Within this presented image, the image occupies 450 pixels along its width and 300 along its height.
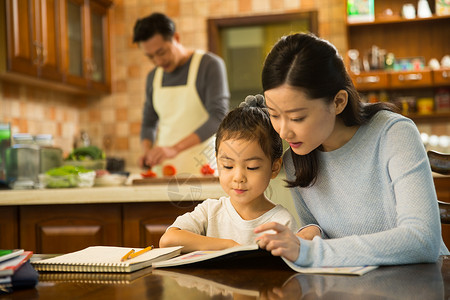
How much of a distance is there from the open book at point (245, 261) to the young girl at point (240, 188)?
0.16 m

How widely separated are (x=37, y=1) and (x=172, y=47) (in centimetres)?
131

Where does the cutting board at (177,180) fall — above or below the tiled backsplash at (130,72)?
below

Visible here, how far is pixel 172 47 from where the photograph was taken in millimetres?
2730

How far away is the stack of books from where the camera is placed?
0.82m

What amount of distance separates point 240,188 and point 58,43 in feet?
9.64

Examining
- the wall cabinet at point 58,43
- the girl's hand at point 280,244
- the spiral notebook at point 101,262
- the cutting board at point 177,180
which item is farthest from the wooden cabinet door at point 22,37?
the girl's hand at point 280,244

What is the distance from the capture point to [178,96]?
2951 mm

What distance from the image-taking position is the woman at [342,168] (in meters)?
0.91

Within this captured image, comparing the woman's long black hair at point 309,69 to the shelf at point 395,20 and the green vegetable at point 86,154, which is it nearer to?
the green vegetable at point 86,154

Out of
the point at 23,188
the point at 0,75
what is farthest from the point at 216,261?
the point at 0,75

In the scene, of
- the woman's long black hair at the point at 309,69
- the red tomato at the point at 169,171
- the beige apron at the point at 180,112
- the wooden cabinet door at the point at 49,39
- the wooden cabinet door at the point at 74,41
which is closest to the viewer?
the woman's long black hair at the point at 309,69

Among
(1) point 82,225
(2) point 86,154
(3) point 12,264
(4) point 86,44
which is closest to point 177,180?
(1) point 82,225

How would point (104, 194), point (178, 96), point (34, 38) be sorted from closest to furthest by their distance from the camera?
point (104, 194), point (178, 96), point (34, 38)

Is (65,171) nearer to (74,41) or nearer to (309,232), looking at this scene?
(309,232)
